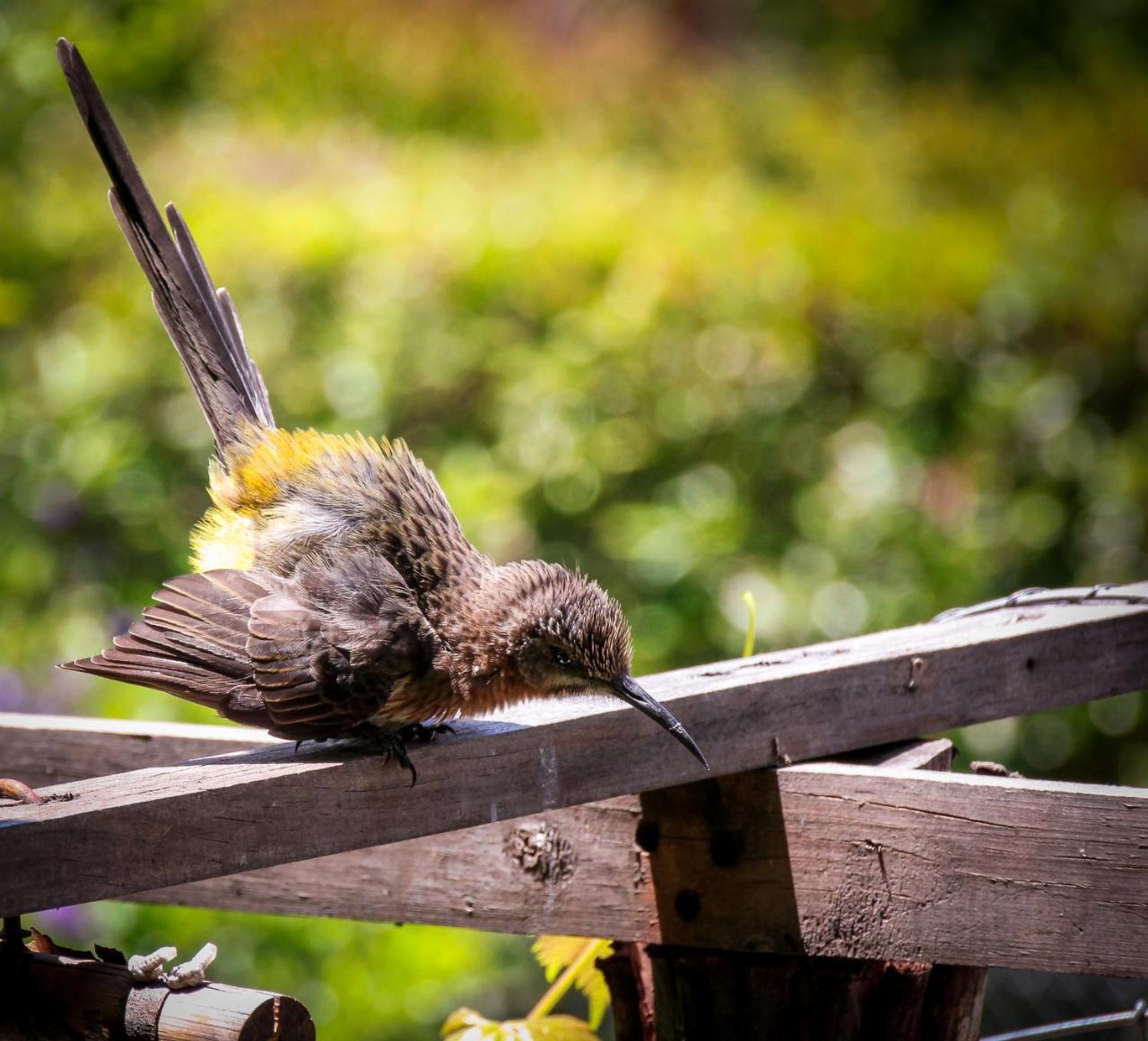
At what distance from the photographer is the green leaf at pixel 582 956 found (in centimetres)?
256

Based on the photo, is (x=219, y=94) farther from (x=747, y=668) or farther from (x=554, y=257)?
(x=747, y=668)

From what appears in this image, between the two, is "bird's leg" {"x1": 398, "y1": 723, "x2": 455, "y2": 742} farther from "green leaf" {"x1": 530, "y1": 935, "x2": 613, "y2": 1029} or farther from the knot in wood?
"green leaf" {"x1": 530, "y1": 935, "x2": 613, "y2": 1029}

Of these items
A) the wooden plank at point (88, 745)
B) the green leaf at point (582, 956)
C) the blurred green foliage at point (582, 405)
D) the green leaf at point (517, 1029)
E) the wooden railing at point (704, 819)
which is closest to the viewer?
the wooden railing at point (704, 819)

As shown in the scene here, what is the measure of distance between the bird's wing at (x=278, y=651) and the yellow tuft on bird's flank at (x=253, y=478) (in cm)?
26

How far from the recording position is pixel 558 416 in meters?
5.60

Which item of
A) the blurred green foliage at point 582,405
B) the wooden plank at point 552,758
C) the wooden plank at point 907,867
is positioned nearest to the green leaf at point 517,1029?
the wooden plank at point 907,867

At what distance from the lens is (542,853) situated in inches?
94.9

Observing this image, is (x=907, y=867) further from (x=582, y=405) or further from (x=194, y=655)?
(x=582, y=405)

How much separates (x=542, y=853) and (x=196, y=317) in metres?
1.15

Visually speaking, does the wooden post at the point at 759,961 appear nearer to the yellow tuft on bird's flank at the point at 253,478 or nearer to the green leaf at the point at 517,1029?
the green leaf at the point at 517,1029

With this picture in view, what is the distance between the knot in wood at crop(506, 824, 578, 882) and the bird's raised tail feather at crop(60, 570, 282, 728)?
57 cm

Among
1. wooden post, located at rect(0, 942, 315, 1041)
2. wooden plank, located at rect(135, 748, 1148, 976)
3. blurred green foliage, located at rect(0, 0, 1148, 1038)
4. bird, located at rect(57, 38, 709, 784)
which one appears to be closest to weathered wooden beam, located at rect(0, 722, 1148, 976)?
wooden plank, located at rect(135, 748, 1148, 976)

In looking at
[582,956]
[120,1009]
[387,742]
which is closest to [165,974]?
[120,1009]

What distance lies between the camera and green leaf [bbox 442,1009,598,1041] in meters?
2.33
